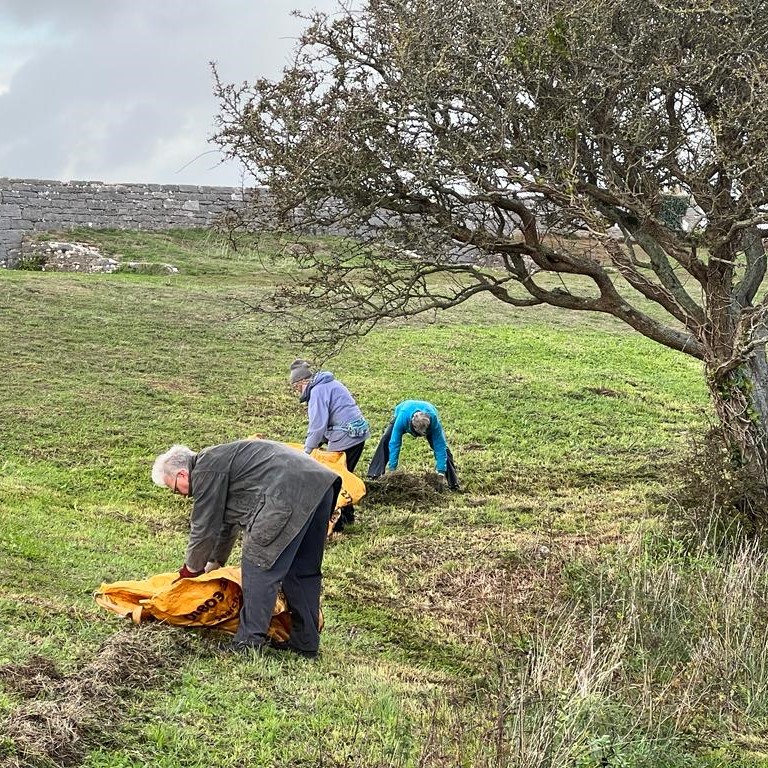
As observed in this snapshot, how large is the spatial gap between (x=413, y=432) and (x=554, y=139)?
3.71 metres

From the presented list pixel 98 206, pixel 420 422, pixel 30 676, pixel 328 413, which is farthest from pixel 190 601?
pixel 98 206

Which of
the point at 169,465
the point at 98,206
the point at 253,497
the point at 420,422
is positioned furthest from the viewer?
the point at 98,206

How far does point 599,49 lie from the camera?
9398 millimetres

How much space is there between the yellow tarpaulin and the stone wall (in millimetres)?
17316

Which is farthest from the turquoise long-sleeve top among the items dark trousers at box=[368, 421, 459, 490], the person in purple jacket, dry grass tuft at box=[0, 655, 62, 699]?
dry grass tuft at box=[0, 655, 62, 699]

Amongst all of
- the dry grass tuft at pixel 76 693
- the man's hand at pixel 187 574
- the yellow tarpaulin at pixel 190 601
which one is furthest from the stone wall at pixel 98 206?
the dry grass tuft at pixel 76 693

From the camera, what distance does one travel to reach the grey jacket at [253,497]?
245 inches

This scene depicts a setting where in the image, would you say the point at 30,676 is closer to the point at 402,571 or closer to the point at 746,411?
the point at 402,571

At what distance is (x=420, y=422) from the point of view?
1138cm

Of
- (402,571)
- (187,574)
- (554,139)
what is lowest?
(402,571)

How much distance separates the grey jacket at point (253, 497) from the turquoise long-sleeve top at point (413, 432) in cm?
516

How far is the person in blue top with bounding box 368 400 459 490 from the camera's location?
452 inches

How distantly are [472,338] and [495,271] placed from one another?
4.22 metres

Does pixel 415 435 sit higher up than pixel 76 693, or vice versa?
pixel 415 435
